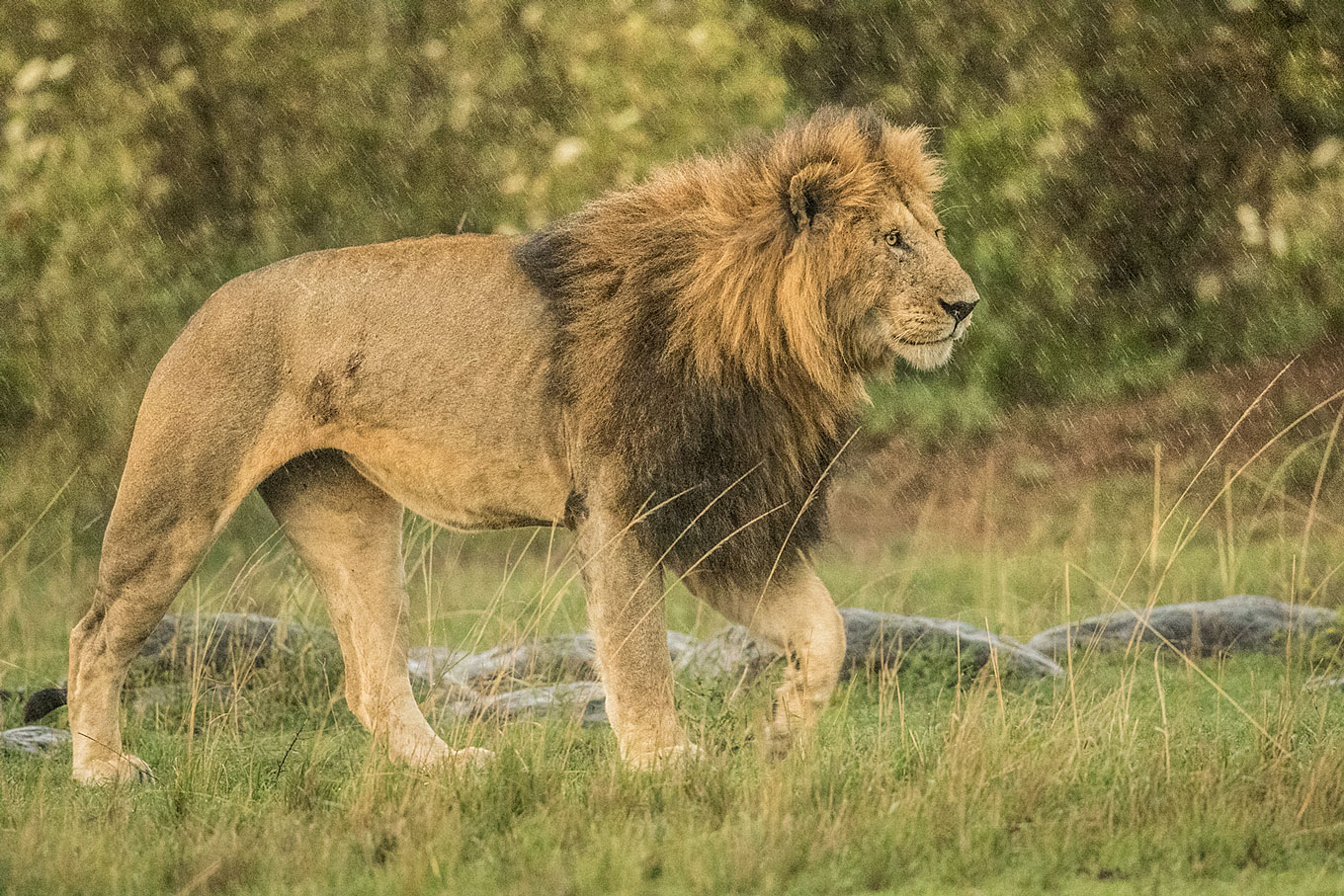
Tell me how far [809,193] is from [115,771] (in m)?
2.74

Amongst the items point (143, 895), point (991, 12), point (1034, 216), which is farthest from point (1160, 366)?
point (143, 895)

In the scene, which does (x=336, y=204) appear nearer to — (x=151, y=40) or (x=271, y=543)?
(x=151, y=40)

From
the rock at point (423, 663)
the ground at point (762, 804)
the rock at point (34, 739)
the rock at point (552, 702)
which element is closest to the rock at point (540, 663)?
the rock at point (423, 663)

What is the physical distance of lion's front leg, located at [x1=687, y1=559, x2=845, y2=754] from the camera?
475cm

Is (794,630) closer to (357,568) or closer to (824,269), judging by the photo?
(824,269)

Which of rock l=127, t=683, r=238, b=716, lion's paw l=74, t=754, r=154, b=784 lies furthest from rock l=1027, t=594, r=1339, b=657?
lion's paw l=74, t=754, r=154, b=784

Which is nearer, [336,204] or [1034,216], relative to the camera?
[336,204]

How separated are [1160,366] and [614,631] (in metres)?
9.65

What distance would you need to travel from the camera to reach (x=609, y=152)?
1070cm

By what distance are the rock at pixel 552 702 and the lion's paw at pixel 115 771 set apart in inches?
42.0

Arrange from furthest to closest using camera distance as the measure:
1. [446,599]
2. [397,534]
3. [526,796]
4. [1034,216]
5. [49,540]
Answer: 1. [1034,216]
2. [49,540]
3. [446,599]
4. [397,534]
5. [526,796]

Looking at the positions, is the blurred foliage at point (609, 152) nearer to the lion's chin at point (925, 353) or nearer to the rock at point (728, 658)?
the rock at point (728, 658)

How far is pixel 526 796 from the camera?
4.23 m

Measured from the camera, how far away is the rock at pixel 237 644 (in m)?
6.84
